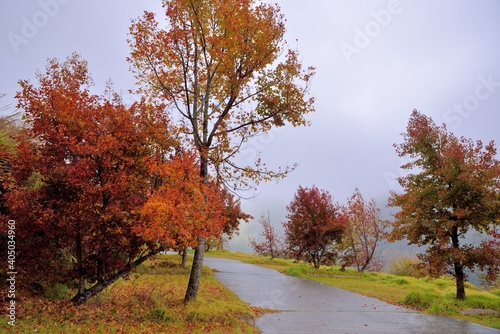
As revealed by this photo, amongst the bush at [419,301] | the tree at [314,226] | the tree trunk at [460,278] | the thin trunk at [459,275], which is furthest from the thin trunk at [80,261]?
the tree at [314,226]

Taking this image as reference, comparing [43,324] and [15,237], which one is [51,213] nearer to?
[15,237]

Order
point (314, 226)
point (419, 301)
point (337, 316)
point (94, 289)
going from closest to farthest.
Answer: point (94, 289) → point (337, 316) → point (419, 301) → point (314, 226)

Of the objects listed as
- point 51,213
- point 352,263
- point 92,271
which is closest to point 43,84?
point 51,213

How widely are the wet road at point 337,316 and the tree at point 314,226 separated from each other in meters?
9.26

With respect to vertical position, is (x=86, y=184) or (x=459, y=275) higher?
(x=86, y=184)

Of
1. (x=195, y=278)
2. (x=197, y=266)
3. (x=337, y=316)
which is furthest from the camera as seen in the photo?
(x=337, y=316)

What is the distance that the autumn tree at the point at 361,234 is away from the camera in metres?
22.7

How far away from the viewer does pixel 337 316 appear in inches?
362

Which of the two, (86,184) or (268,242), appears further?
(268,242)

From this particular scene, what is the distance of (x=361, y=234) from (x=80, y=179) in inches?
806

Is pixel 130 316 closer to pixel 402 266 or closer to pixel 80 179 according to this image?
pixel 80 179

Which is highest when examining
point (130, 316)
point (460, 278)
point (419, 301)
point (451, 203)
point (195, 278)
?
point (451, 203)

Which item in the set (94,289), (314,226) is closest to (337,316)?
(94,289)

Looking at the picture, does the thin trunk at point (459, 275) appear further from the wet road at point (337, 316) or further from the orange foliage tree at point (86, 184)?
the orange foliage tree at point (86, 184)
